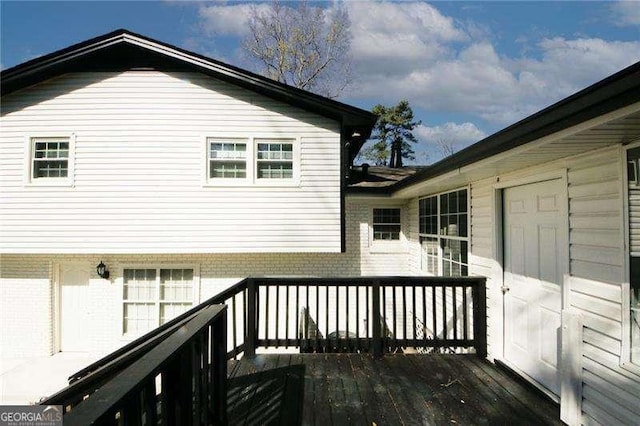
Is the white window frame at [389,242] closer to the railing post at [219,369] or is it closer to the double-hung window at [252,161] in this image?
the double-hung window at [252,161]

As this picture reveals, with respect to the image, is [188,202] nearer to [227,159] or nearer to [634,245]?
[227,159]

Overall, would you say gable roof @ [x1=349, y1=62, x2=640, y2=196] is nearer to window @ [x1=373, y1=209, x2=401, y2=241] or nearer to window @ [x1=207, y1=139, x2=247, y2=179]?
window @ [x1=207, y1=139, x2=247, y2=179]

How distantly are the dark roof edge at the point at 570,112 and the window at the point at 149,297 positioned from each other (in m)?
6.75

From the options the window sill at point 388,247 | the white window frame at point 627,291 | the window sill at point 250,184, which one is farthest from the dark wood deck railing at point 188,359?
the window sill at point 388,247

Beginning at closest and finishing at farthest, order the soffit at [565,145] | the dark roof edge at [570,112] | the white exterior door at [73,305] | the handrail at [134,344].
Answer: the dark roof edge at [570,112], the handrail at [134,344], the soffit at [565,145], the white exterior door at [73,305]

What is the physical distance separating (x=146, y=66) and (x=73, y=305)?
5563 mm

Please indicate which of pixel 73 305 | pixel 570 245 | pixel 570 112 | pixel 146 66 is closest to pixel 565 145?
pixel 570 112

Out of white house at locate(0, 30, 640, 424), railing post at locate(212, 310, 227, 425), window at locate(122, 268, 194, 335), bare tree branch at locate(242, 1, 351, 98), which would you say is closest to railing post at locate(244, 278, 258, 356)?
railing post at locate(212, 310, 227, 425)

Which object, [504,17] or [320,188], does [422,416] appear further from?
[504,17]

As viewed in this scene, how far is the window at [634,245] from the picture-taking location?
7.66 feet

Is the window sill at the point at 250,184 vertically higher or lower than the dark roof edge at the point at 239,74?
lower

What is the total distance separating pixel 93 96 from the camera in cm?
705

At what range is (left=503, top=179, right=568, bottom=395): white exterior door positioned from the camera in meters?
3.22

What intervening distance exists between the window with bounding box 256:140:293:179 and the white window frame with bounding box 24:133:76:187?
357 centimetres
